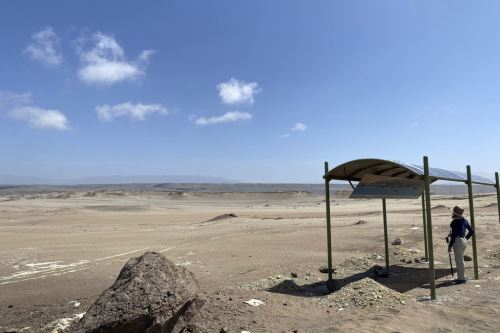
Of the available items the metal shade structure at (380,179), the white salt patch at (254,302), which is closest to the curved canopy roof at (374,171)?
the metal shade structure at (380,179)

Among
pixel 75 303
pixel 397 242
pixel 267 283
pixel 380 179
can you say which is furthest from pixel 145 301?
pixel 397 242

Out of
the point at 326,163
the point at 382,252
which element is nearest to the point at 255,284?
the point at 326,163

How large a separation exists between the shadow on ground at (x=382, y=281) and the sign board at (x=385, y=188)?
2037mm

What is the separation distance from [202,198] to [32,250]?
54.6 m

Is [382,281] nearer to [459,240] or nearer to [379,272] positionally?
[379,272]

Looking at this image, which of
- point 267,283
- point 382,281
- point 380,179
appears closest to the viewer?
point 267,283

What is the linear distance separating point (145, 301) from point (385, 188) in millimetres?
6859

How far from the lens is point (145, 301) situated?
21.6 feet

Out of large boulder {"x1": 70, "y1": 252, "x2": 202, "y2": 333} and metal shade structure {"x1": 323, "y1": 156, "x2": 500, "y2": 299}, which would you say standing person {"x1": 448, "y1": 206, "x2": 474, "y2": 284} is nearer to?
metal shade structure {"x1": 323, "y1": 156, "x2": 500, "y2": 299}

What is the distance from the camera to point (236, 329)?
23.4ft

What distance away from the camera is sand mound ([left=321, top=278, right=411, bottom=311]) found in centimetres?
835

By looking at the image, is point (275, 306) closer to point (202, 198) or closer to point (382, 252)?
point (382, 252)

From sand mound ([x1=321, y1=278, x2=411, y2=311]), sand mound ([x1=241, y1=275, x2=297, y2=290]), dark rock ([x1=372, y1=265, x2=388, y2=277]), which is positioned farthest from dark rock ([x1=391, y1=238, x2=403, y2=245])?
sand mound ([x1=321, y1=278, x2=411, y2=311])

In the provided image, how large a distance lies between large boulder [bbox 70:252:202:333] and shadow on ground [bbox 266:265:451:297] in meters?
3.26
